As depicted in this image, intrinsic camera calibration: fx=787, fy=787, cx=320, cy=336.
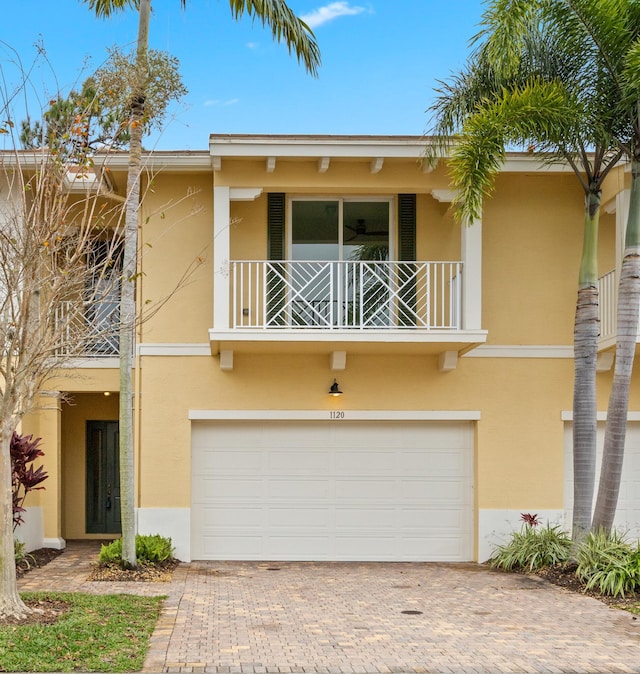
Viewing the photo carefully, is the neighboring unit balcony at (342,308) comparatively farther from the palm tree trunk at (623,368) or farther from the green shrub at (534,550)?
the green shrub at (534,550)

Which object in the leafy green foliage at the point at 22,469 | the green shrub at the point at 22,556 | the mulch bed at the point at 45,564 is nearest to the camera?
the mulch bed at the point at 45,564

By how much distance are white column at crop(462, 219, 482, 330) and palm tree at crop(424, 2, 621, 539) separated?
127cm

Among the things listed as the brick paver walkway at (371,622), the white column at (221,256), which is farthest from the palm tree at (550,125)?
the white column at (221,256)

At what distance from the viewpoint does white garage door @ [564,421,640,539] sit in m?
12.4

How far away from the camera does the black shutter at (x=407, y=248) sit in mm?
12594

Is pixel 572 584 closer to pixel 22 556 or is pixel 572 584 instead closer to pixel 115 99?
pixel 22 556

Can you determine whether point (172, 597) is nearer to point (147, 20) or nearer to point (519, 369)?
point (519, 369)

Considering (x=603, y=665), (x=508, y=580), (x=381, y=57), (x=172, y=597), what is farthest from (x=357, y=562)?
(x=381, y=57)

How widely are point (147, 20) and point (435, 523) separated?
857cm

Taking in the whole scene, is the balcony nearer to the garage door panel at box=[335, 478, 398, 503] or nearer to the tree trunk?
the garage door panel at box=[335, 478, 398, 503]

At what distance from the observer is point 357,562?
12383 millimetres

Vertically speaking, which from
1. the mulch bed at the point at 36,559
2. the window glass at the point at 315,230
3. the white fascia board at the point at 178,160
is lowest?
the mulch bed at the point at 36,559

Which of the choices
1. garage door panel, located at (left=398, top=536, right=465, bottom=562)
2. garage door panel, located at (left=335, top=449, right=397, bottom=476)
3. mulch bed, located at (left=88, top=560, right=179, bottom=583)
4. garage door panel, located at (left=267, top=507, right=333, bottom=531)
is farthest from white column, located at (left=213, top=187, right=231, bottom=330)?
garage door panel, located at (left=398, top=536, right=465, bottom=562)

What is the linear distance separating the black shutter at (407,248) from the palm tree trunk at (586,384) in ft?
9.01
